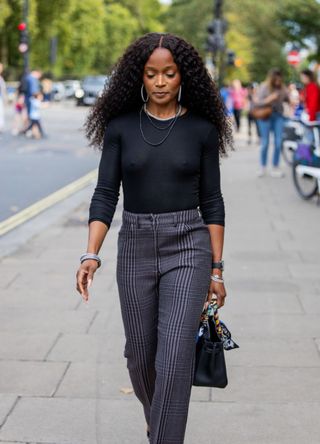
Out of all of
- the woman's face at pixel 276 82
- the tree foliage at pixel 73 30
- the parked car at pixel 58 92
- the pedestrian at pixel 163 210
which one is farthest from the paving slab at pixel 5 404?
the parked car at pixel 58 92

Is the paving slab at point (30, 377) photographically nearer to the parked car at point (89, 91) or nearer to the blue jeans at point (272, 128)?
the blue jeans at point (272, 128)

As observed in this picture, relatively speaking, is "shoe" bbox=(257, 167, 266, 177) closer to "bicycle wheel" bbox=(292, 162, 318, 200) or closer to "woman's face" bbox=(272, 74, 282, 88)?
"woman's face" bbox=(272, 74, 282, 88)

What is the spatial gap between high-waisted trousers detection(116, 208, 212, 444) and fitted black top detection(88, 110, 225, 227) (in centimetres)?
6

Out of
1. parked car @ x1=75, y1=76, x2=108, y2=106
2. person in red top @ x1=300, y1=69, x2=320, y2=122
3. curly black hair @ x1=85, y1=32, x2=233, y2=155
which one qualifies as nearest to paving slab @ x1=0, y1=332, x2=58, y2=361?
curly black hair @ x1=85, y1=32, x2=233, y2=155

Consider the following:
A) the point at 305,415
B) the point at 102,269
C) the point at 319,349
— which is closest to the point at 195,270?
the point at 305,415

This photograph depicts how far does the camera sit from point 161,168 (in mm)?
3010

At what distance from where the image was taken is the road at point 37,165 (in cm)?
1148

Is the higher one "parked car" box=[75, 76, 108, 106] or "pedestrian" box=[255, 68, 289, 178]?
"pedestrian" box=[255, 68, 289, 178]

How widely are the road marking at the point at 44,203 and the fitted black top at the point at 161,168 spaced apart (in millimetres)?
5612

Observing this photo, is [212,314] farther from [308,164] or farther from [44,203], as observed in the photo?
[308,164]

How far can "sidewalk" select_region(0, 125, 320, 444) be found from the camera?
12.2 feet

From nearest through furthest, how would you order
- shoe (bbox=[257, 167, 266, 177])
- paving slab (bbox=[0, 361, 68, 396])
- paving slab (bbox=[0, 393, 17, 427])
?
paving slab (bbox=[0, 393, 17, 427]) → paving slab (bbox=[0, 361, 68, 396]) → shoe (bbox=[257, 167, 266, 177])

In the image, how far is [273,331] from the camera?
205 inches

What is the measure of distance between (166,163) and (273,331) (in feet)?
8.06
